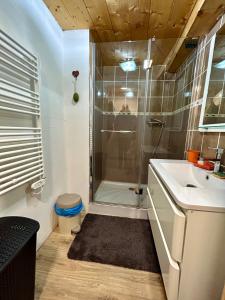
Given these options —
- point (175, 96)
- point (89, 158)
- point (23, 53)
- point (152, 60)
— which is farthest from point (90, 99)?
point (175, 96)

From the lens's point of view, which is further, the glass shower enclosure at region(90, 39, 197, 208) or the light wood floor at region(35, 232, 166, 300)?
the glass shower enclosure at region(90, 39, 197, 208)

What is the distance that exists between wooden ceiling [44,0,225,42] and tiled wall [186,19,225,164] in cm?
16

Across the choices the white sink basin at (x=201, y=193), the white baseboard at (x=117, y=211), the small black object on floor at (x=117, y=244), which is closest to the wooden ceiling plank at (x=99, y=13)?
the white sink basin at (x=201, y=193)

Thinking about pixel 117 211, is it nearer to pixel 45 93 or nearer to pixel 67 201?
pixel 67 201

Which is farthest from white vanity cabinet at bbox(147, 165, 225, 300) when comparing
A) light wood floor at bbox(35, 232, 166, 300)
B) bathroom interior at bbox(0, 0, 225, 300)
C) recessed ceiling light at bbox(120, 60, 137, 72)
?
recessed ceiling light at bbox(120, 60, 137, 72)

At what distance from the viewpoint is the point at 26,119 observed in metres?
1.21

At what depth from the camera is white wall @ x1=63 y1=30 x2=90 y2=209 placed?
175 cm

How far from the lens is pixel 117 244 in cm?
150

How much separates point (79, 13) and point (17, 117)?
119 centimetres

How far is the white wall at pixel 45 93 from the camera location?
3.49 ft

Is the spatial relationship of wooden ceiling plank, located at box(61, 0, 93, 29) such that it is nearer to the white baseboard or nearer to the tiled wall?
the tiled wall

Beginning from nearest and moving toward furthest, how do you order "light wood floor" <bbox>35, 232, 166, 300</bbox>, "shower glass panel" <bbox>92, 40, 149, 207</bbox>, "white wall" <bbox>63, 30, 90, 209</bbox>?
"light wood floor" <bbox>35, 232, 166, 300</bbox> < "white wall" <bbox>63, 30, 90, 209</bbox> < "shower glass panel" <bbox>92, 40, 149, 207</bbox>

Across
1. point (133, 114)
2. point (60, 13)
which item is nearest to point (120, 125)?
point (133, 114)

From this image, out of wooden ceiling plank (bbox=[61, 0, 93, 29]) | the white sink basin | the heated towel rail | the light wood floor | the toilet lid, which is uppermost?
wooden ceiling plank (bbox=[61, 0, 93, 29])
